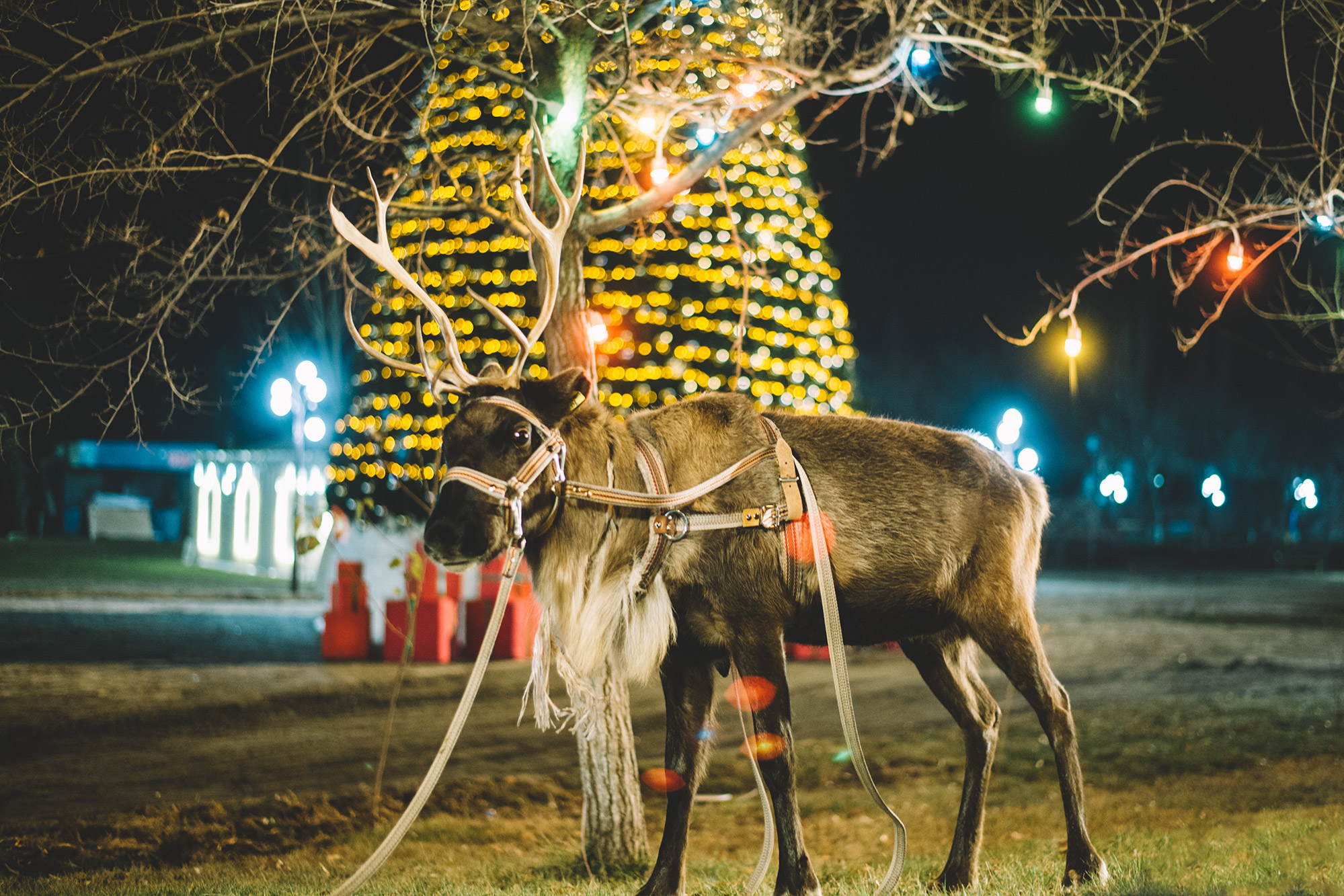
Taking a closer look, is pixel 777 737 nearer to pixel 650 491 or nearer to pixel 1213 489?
pixel 650 491

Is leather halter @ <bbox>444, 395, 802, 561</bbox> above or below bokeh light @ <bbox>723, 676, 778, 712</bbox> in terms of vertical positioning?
above

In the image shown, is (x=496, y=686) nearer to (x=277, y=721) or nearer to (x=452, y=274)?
(x=277, y=721)

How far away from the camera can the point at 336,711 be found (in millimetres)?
10250

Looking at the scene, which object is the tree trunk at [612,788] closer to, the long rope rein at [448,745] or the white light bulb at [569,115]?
the white light bulb at [569,115]

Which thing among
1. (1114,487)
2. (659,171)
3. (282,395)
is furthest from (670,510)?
(1114,487)

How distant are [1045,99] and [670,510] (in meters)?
4.00

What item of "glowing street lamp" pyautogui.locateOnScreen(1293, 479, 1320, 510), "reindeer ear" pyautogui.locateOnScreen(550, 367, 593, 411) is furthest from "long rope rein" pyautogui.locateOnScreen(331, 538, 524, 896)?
"glowing street lamp" pyautogui.locateOnScreen(1293, 479, 1320, 510)

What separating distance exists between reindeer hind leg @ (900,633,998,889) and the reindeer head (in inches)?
83.4

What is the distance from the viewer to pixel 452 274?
10086 millimetres

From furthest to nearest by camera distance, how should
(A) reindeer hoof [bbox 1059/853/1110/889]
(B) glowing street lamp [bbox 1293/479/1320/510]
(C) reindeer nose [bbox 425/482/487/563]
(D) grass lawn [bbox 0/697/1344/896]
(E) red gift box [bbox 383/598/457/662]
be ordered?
1. (B) glowing street lamp [bbox 1293/479/1320/510]
2. (E) red gift box [bbox 383/598/457/662]
3. (D) grass lawn [bbox 0/697/1344/896]
4. (A) reindeer hoof [bbox 1059/853/1110/889]
5. (C) reindeer nose [bbox 425/482/487/563]

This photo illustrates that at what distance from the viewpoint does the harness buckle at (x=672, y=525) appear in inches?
161

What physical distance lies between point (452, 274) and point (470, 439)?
256 inches

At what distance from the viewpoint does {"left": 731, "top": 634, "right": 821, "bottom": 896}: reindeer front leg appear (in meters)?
4.08

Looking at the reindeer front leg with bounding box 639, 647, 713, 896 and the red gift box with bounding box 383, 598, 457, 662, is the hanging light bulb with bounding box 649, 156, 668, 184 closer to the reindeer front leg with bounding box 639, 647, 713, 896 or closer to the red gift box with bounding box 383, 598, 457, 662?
the reindeer front leg with bounding box 639, 647, 713, 896
